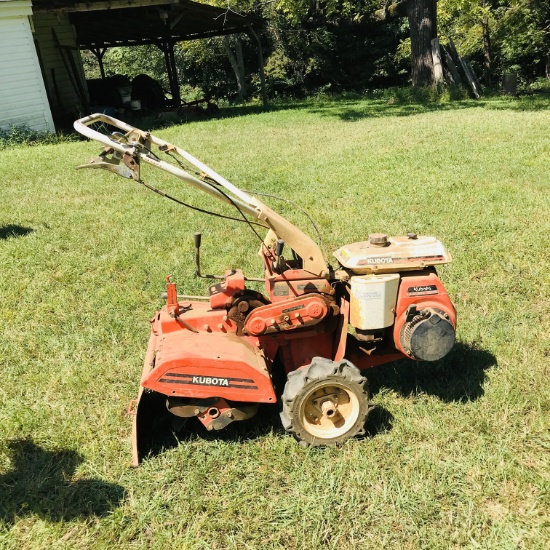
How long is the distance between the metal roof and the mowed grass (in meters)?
9.07

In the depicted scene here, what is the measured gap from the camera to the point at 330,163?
32.6ft

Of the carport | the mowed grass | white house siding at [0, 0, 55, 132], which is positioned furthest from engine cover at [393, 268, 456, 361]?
the carport

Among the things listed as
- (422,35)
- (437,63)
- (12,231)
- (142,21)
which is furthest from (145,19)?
(12,231)

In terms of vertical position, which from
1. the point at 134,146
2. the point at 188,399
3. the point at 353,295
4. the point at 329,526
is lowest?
the point at 329,526

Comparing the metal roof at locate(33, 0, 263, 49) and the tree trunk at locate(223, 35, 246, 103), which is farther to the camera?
the tree trunk at locate(223, 35, 246, 103)

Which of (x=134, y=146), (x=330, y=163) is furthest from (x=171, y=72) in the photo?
(x=134, y=146)

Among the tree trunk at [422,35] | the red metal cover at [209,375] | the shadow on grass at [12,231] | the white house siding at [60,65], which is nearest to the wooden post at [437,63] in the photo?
the tree trunk at [422,35]

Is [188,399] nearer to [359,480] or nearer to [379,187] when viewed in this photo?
[359,480]

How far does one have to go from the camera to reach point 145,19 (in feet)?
63.4

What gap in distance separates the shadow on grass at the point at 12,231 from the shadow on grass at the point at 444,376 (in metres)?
4.90

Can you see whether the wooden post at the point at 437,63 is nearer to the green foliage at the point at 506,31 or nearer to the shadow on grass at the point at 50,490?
the green foliage at the point at 506,31

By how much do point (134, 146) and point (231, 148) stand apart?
9112 mm

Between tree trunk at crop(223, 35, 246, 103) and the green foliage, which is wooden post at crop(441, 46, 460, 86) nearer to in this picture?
the green foliage

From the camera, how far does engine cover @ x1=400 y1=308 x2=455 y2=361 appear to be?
323 cm
